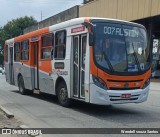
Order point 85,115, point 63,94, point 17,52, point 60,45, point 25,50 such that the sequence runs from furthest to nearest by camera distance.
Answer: point 17,52 < point 25,50 < point 60,45 < point 63,94 < point 85,115

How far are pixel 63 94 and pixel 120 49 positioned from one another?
9.47 feet

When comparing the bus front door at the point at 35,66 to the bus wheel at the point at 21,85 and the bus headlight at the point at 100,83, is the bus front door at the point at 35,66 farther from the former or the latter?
the bus headlight at the point at 100,83

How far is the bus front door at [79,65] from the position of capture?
466 inches

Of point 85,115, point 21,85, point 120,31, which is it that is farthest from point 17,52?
point 120,31

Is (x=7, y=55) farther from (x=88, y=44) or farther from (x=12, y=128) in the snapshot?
(x=12, y=128)

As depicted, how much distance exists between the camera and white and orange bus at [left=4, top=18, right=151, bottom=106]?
439 inches

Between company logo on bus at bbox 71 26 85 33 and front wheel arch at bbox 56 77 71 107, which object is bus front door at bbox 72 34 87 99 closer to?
company logo on bus at bbox 71 26 85 33

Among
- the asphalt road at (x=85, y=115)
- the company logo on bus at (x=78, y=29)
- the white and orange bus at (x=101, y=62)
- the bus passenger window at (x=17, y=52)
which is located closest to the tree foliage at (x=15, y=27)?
the bus passenger window at (x=17, y=52)

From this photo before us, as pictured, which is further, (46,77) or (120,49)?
(46,77)

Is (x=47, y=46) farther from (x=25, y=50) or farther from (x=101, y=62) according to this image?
(x=101, y=62)

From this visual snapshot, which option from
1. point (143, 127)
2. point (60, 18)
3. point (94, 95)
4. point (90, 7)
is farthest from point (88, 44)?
point (60, 18)

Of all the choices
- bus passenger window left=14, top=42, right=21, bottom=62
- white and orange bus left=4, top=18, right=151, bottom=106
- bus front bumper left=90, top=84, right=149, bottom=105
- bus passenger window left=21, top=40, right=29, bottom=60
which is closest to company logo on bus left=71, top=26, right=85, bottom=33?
white and orange bus left=4, top=18, right=151, bottom=106

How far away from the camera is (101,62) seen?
11.2 metres

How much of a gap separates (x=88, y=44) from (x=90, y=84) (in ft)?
3.97
